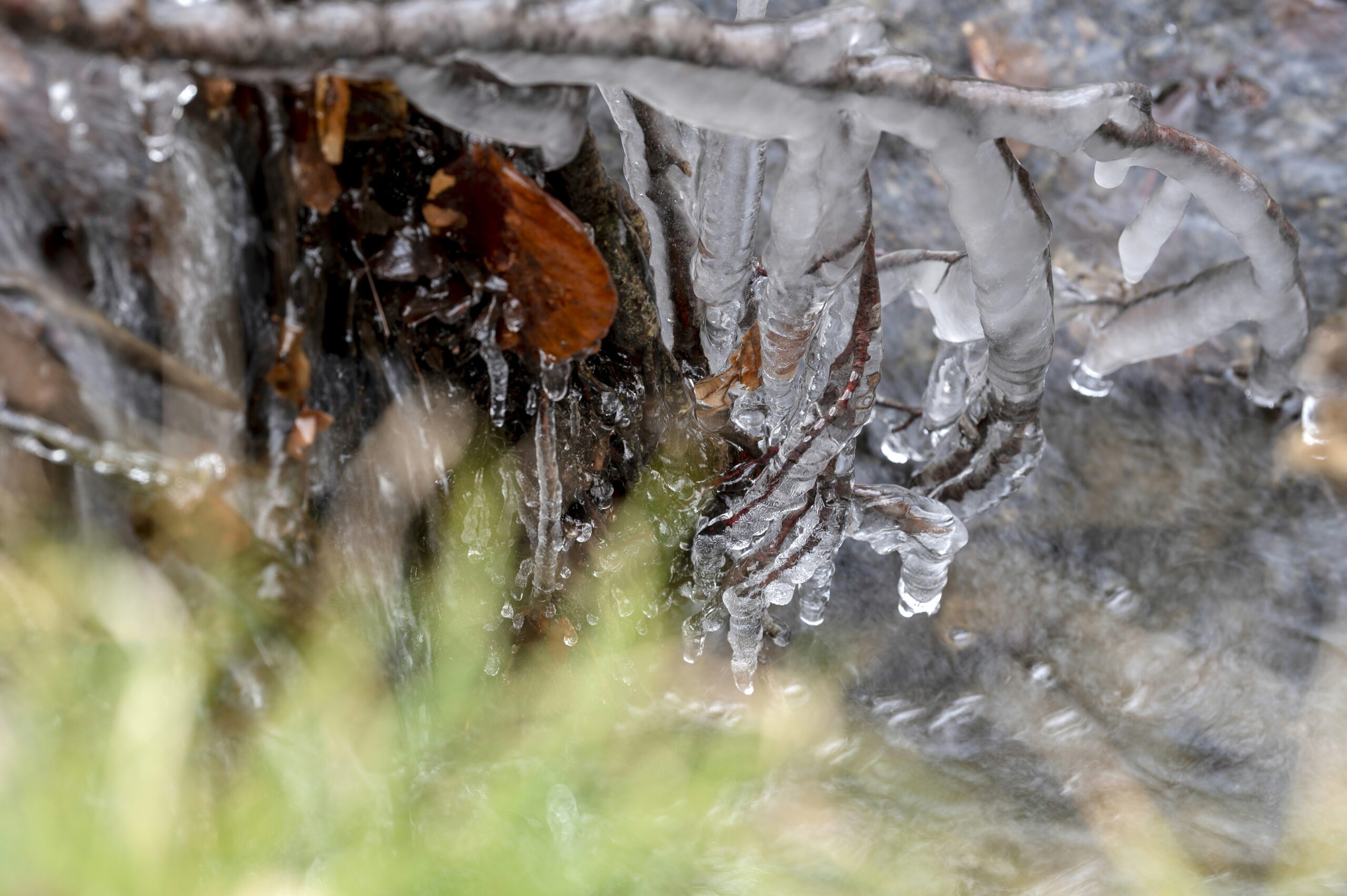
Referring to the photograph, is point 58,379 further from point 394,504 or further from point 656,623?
point 656,623

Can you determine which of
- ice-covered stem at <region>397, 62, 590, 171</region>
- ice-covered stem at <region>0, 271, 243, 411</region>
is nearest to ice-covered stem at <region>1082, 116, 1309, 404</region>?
ice-covered stem at <region>397, 62, 590, 171</region>

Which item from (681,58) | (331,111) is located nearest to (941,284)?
(681,58)

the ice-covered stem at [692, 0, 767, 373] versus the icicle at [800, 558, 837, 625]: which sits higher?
the ice-covered stem at [692, 0, 767, 373]

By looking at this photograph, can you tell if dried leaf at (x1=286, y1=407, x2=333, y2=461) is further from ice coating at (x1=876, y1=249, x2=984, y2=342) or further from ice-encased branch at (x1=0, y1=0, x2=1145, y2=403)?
ice coating at (x1=876, y1=249, x2=984, y2=342)

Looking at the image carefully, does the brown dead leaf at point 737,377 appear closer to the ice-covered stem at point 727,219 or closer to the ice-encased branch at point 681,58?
the ice-covered stem at point 727,219

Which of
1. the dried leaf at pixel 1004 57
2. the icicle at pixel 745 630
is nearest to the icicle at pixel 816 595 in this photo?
the icicle at pixel 745 630

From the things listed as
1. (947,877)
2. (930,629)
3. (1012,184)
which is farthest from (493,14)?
(947,877)

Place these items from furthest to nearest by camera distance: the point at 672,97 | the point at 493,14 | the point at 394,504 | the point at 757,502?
the point at 757,502 < the point at 394,504 < the point at 672,97 < the point at 493,14
